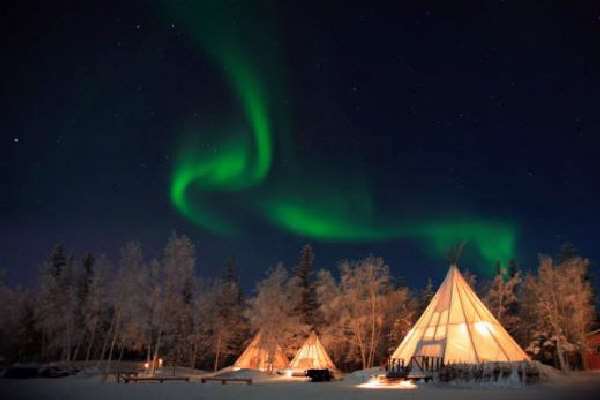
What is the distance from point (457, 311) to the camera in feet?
101

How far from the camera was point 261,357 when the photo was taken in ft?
150

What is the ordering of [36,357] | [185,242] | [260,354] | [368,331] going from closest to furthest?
[185,242] < [260,354] < [368,331] < [36,357]

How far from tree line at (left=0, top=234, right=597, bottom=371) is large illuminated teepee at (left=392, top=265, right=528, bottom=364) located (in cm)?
1376

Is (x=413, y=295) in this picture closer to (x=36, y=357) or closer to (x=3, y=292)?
(x=36, y=357)

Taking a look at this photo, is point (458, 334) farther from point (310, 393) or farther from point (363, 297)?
point (363, 297)

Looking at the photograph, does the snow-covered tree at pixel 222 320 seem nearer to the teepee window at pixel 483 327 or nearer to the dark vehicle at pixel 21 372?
the dark vehicle at pixel 21 372

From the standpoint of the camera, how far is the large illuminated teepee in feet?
90.8

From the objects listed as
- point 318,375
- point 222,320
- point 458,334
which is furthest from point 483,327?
point 222,320

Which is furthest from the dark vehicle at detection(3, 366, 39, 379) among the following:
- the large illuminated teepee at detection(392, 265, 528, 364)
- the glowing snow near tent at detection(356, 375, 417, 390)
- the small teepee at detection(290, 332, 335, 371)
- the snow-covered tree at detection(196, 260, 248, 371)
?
the large illuminated teepee at detection(392, 265, 528, 364)

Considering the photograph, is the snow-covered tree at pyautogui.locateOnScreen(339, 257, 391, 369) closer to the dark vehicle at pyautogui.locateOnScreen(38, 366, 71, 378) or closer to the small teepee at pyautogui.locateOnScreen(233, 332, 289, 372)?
the small teepee at pyautogui.locateOnScreen(233, 332, 289, 372)

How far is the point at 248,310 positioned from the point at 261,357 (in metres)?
→ 4.58

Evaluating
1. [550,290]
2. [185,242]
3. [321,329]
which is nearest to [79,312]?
[185,242]

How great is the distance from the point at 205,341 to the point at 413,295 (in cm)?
2695

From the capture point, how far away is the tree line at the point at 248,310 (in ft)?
128
